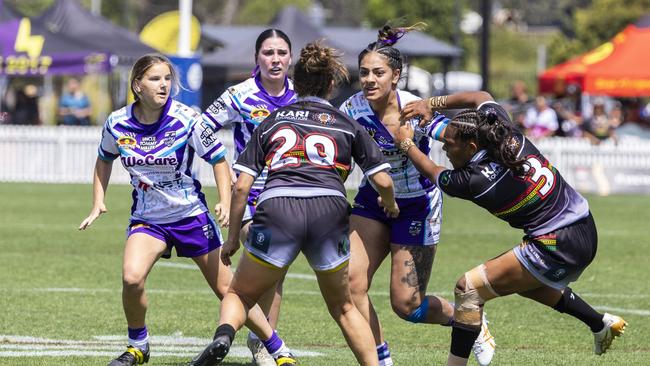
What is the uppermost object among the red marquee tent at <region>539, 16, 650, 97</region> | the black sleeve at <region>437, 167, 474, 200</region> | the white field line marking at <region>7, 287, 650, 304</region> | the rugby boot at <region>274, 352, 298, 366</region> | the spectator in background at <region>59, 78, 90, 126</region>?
the black sleeve at <region>437, 167, 474, 200</region>

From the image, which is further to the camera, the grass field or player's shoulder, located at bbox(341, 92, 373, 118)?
the grass field

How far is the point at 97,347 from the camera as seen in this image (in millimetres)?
8766

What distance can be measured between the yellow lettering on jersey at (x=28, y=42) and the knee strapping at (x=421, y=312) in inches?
813

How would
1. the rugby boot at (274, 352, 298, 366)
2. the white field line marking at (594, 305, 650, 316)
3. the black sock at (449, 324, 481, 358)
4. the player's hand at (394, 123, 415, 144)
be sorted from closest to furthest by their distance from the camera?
the black sock at (449, 324, 481, 358)
the player's hand at (394, 123, 415, 144)
the rugby boot at (274, 352, 298, 366)
the white field line marking at (594, 305, 650, 316)

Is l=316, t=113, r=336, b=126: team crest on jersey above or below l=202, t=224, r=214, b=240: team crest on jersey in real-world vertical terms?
above

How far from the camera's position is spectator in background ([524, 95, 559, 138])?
25.5 metres

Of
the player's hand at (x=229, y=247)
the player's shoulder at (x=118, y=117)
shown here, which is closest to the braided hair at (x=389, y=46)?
the player's shoulder at (x=118, y=117)

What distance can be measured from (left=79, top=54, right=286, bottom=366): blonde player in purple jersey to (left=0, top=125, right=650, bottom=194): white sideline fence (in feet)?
53.0

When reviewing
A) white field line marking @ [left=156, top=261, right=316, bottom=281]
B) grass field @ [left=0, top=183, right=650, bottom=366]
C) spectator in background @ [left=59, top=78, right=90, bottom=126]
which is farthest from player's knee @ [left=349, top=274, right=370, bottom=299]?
spectator in background @ [left=59, top=78, right=90, bottom=126]

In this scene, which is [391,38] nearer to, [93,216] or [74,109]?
[93,216]

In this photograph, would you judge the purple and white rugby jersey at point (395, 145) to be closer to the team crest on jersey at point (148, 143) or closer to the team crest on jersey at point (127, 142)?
the team crest on jersey at point (148, 143)

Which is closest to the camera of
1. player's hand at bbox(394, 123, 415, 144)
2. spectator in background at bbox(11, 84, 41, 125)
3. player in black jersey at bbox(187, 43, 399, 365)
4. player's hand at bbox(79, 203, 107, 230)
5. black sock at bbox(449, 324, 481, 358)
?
player in black jersey at bbox(187, 43, 399, 365)

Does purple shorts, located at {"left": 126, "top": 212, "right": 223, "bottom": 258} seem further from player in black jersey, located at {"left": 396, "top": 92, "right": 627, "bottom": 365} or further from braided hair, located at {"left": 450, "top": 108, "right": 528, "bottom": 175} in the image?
braided hair, located at {"left": 450, "top": 108, "right": 528, "bottom": 175}

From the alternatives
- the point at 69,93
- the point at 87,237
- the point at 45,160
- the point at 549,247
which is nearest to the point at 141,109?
the point at 549,247
